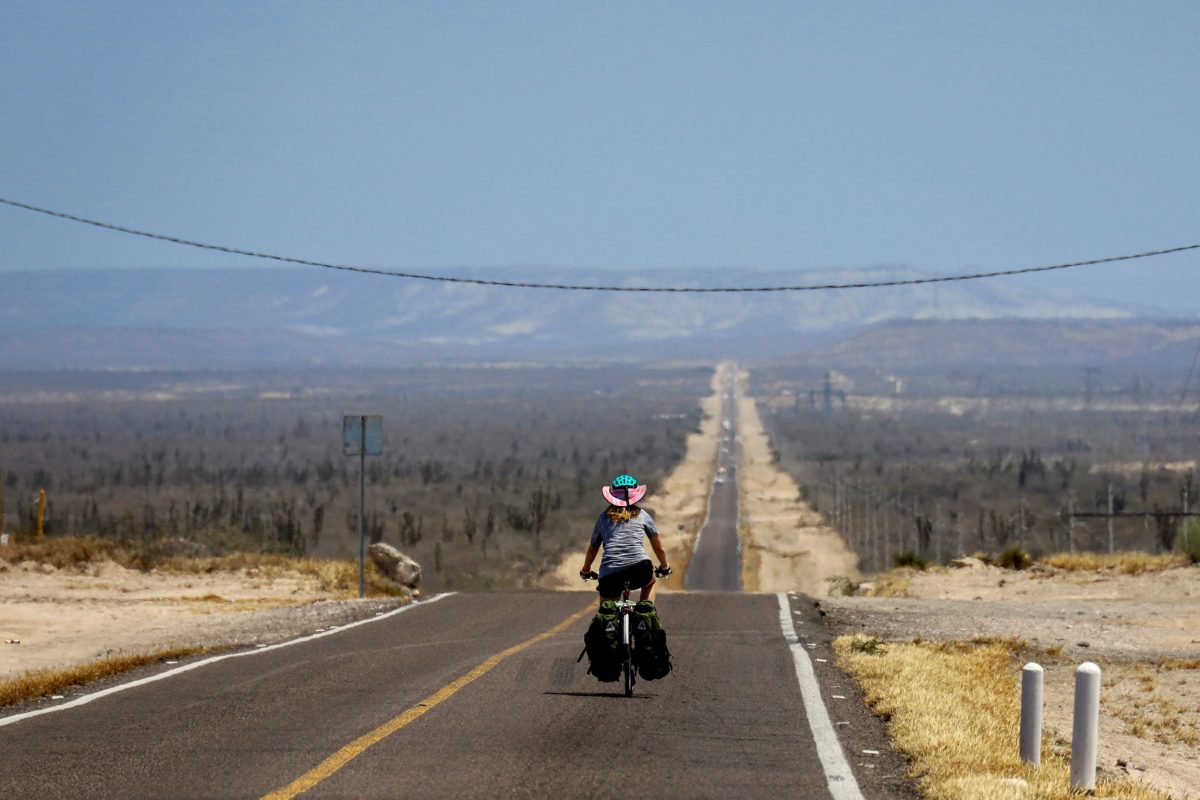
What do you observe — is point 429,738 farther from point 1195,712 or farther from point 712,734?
point 1195,712

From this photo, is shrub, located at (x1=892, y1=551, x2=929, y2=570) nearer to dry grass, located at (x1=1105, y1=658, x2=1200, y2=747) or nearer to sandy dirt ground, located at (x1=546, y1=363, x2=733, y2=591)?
sandy dirt ground, located at (x1=546, y1=363, x2=733, y2=591)

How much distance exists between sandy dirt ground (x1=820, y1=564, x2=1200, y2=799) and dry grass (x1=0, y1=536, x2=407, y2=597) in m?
→ 8.28

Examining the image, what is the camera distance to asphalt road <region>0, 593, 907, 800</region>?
9773 mm

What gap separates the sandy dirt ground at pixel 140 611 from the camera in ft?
63.3

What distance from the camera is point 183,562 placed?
3006 centimetres

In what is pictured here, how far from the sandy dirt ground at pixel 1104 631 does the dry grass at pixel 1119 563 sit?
1.20ft

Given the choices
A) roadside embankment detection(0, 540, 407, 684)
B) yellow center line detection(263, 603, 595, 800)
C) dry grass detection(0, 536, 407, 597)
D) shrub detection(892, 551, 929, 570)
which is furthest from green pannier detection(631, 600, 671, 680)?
shrub detection(892, 551, 929, 570)

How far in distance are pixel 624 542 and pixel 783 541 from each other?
61436 mm

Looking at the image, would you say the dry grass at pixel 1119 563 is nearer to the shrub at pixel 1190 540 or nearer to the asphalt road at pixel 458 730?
the shrub at pixel 1190 540

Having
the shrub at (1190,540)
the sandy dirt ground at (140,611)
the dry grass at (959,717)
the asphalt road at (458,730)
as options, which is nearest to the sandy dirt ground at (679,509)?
the shrub at (1190,540)

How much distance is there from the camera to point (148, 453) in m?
132

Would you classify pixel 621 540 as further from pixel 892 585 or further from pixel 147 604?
pixel 892 585

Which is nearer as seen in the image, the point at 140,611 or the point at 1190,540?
the point at 140,611

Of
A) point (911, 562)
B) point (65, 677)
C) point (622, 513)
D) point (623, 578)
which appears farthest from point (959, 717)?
point (911, 562)
